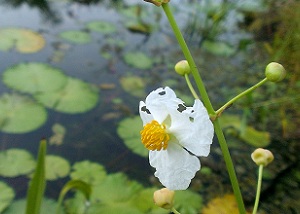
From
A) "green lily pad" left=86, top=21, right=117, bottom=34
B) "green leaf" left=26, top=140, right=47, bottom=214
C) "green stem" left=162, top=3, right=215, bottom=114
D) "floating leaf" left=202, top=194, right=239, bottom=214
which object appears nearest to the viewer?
"green stem" left=162, top=3, right=215, bottom=114

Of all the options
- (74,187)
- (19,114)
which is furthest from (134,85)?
(74,187)

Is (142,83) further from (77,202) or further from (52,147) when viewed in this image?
(77,202)

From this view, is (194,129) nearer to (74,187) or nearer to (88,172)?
(74,187)

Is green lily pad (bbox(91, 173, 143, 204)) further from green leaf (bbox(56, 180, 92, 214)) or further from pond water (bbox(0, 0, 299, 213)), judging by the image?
green leaf (bbox(56, 180, 92, 214))

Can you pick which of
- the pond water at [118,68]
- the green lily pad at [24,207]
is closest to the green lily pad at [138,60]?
the pond water at [118,68]

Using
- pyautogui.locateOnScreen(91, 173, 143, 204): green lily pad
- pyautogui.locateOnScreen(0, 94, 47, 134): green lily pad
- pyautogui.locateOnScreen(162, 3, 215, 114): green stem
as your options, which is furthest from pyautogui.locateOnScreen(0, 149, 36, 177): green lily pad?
pyautogui.locateOnScreen(162, 3, 215, 114): green stem

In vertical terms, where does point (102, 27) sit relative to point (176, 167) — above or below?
below

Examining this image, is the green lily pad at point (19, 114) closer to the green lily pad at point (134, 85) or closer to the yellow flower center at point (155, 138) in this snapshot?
the green lily pad at point (134, 85)
